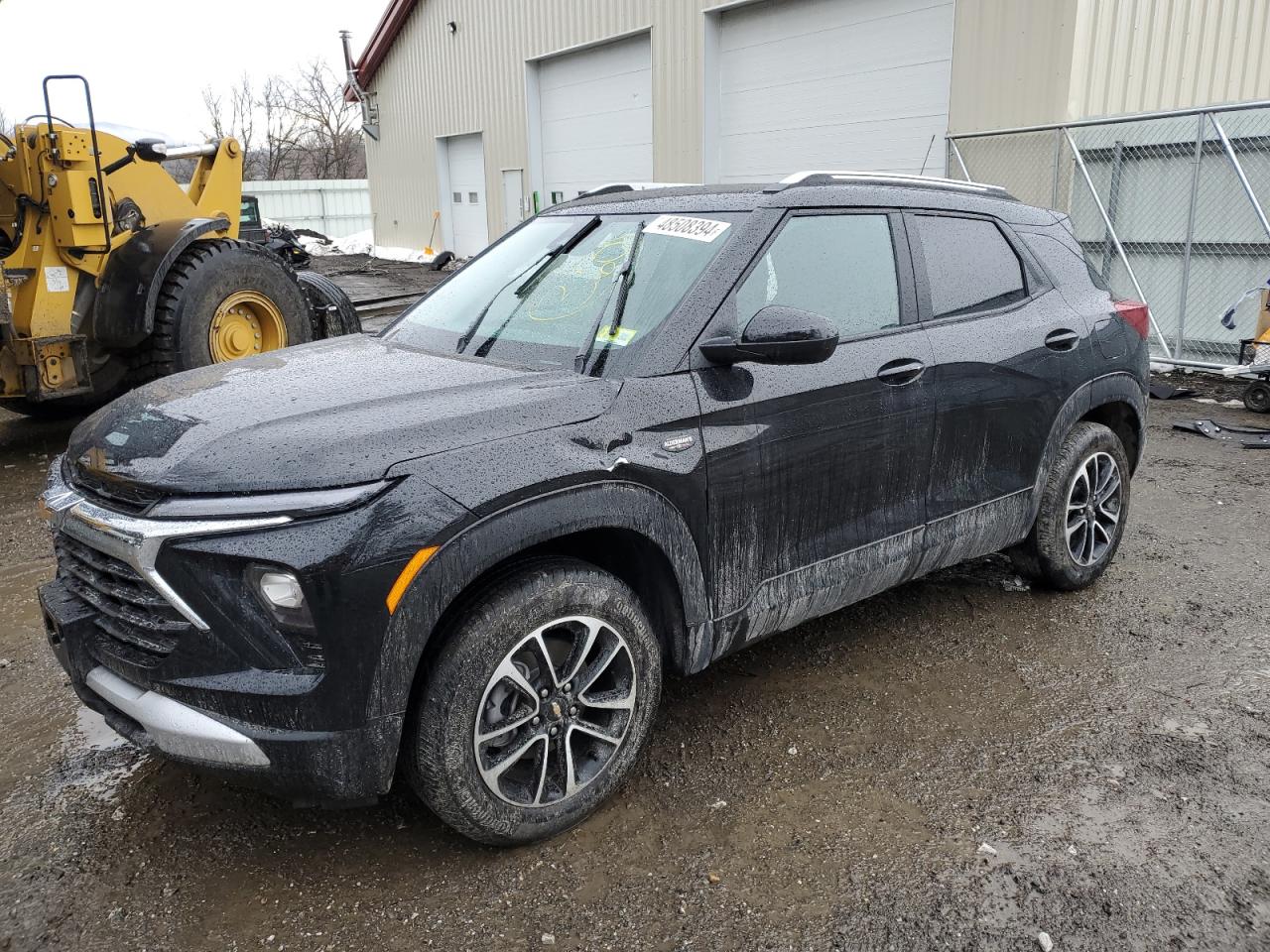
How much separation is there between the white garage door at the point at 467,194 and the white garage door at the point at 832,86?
8.97 meters

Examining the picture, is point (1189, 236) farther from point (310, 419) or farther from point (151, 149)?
point (310, 419)

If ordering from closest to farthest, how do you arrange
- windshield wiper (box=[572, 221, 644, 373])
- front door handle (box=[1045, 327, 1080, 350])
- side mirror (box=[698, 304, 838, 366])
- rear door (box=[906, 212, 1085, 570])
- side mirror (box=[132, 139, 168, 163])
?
side mirror (box=[698, 304, 838, 366]) < windshield wiper (box=[572, 221, 644, 373]) < rear door (box=[906, 212, 1085, 570]) < front door handle (box=[1045, 327, 1080, 350]) < side mirror (box=[132, 139, 168, 163])

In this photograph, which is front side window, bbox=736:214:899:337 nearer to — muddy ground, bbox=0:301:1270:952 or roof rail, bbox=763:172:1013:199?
roof rail, bbox=763:172:1013:199

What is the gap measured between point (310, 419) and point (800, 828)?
6.08ft

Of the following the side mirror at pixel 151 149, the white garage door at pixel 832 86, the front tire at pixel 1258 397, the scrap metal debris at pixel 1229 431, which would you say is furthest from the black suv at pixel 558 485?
the white garage door at pixel 832 86

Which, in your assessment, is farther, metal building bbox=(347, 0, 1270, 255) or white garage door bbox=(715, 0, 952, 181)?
white garage door bbox=(715, 0, 952, 181)

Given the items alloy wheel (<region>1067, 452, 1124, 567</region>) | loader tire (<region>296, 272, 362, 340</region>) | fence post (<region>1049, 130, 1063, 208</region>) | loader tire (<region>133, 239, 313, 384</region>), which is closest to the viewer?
alloy wheel (<region>1067, 452, 1124, 567</region>)

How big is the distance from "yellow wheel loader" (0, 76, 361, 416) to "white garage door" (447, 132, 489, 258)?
14.6 meters

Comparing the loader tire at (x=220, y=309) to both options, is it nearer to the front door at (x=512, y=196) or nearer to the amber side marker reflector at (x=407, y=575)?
the amber side marker reflector at (x=407, y=575)

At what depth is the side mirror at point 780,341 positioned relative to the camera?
298 centimetres

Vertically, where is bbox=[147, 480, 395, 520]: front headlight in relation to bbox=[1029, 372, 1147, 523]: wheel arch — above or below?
above

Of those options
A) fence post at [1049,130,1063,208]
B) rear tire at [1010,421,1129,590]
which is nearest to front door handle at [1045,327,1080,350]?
rear tire at [1010,421,1129,590]

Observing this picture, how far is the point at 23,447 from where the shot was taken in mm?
7738

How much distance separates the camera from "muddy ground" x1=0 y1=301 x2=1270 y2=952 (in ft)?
8.52
